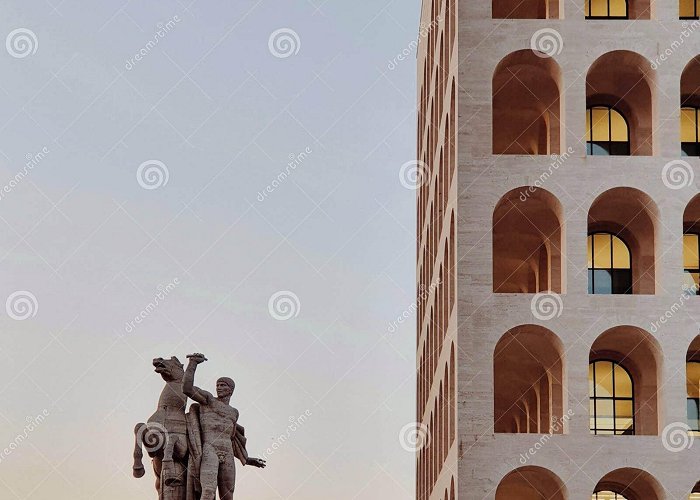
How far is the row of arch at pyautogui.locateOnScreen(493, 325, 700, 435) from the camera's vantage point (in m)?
49.4

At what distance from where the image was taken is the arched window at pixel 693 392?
51531 mm

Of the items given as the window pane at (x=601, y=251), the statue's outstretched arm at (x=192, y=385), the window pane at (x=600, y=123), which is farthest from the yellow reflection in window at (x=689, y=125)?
the statue's outstretched arm at (x=192, y=385)

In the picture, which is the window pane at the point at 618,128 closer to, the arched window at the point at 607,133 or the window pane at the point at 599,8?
the arched window at the point at 607,133

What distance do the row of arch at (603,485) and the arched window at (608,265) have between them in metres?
6.58

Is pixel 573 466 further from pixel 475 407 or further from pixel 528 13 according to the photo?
pixel 528 13

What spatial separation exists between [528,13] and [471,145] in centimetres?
699

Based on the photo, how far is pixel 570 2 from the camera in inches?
2053

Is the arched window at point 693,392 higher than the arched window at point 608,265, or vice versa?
the arched window at point 608,265

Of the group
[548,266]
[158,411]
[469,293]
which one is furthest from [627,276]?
[158,411]

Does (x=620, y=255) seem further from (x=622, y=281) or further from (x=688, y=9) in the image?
(x=688, y=9)

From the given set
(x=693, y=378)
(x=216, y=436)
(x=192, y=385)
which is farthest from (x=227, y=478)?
(x=693, y=378)

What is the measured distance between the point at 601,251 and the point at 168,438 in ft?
75.5

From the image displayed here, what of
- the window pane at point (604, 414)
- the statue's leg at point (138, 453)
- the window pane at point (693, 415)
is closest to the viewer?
the statue's leg at point (138, 453)

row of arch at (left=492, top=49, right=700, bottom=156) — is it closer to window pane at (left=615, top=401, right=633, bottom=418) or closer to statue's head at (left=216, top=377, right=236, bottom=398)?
window pane at (left=615, top=401, right=633, bottom=418)
